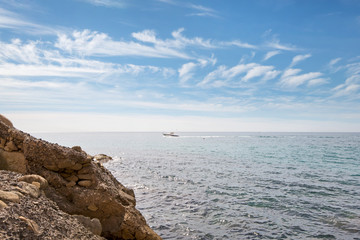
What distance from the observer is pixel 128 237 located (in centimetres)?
875

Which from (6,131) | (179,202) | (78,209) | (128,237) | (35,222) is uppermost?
(6,131)

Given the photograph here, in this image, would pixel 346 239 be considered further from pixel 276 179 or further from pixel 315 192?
pixel 276 179

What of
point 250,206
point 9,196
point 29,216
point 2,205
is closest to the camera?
point 2,205

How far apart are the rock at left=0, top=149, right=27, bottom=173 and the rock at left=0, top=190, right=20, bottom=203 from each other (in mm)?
2894

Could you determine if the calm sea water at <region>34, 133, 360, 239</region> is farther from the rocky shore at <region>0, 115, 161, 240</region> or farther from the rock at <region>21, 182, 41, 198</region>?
the rock at <region>21, 182, 41, 198</region>

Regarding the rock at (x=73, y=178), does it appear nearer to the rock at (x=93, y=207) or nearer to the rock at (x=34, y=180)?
the rock at (x=34, y=180)

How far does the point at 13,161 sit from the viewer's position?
8.41 m

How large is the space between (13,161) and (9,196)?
3418mm

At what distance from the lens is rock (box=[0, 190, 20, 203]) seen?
5460mm

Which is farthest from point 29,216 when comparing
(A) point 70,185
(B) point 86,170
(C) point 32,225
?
(B) point 86,170

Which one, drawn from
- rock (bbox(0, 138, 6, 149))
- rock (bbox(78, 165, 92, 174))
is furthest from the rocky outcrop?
rock (bbox(0, 138, 6, 149))

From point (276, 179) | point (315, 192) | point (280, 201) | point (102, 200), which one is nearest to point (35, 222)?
point (102, 200)

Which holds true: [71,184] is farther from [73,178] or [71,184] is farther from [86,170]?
[86,170]

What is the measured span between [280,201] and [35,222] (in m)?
16.2
